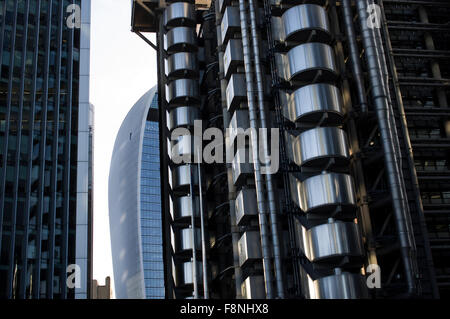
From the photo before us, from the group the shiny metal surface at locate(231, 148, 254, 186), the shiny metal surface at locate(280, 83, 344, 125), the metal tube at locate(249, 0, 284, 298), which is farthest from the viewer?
the shiny metal surface at locate(231, 148, 254, 186)

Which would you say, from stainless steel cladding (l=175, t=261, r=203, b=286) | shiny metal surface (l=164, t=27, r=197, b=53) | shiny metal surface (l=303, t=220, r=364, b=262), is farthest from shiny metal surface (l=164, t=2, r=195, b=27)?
shiny metal surface (l=303, t=220, r=364, b=262)

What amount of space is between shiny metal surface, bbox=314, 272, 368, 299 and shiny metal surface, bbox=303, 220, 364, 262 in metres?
1.44

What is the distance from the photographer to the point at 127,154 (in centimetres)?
17712

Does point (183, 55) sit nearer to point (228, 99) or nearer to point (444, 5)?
point (228, 99)

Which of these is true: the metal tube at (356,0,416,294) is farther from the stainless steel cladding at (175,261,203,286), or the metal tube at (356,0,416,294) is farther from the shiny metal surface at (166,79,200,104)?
the stainless steel cladding at (175,261,203,286)

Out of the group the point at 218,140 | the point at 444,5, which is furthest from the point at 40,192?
the point at 444,5

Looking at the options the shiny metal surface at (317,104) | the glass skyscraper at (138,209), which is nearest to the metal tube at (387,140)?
the shiny metal surface at (317,104)

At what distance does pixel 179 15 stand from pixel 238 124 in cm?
2044

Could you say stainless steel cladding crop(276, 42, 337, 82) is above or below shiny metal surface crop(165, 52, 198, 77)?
below

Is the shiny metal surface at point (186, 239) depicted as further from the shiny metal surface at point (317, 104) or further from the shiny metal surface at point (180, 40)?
the shiny metal surface at point (180, 40)

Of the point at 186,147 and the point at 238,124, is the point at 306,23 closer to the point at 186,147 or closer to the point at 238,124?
the point at 238,124

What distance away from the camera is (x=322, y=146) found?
4422cm

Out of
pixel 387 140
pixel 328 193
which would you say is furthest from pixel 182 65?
pixel 387 140

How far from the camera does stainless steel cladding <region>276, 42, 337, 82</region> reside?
4688 centimetres
